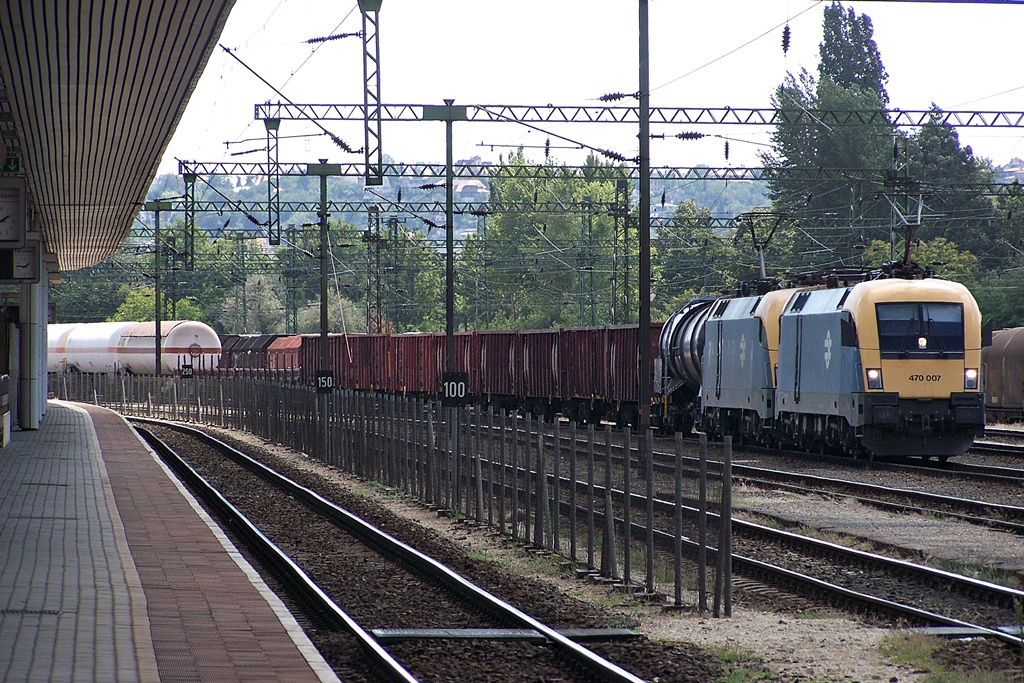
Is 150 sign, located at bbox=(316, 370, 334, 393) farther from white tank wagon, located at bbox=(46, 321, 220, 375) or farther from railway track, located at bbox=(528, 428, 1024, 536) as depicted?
white tank wagon, located at bbox=(46, 321, 220, 375)

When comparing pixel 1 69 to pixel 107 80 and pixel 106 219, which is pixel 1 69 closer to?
pixel 107 80

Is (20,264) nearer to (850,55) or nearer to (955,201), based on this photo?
(955,201)

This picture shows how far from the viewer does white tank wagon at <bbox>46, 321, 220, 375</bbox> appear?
67938 mm

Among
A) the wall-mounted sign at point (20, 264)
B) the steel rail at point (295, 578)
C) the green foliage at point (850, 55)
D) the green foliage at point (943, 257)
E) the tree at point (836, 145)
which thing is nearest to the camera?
the steel rail at point (295, 578)

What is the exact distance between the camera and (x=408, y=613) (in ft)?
35.3

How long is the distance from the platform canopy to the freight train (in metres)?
8.66

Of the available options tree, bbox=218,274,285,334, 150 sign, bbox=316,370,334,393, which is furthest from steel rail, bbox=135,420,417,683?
tree, bbox=218,274,285,334

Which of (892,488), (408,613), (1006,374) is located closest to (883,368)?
(892,488)

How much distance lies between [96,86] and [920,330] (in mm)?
13606

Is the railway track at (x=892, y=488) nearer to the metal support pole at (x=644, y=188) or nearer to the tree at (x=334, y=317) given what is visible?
the metal support pole at (x=644, y=188)

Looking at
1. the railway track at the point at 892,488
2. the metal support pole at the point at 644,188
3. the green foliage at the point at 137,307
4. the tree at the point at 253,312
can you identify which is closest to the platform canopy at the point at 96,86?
the railway track at the point at 892,488

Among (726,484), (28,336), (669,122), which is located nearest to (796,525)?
(726,484)

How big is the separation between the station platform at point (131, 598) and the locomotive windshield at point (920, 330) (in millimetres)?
11372

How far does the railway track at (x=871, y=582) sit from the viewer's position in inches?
401
